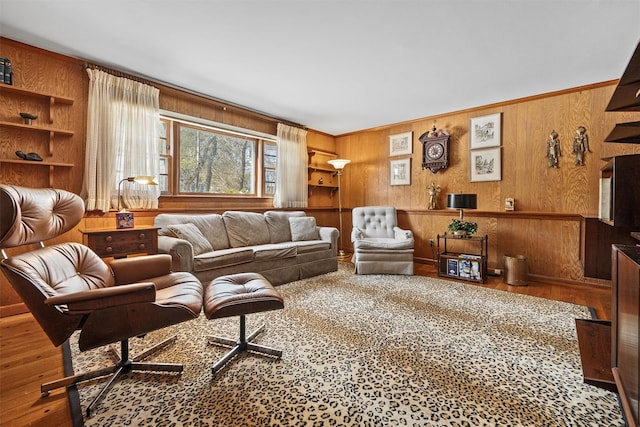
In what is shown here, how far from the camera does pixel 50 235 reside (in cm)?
164

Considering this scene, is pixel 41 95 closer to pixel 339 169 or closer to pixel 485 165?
pixel 339 169

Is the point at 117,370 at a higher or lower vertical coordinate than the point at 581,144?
lower

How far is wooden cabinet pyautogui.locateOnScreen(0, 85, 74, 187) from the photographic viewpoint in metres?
2.47

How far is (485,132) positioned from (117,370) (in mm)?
4786

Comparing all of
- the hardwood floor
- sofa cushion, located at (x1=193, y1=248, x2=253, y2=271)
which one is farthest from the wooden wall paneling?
sofa cushion, located at (x1=193, y1=248, x2=253, y2=271)

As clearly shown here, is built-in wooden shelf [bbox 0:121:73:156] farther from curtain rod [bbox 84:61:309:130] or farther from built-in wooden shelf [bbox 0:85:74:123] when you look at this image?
curtain rod [bbox 84:61:309:130]

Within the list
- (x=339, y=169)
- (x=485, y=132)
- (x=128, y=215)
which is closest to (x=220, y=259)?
(x=128, y=215)

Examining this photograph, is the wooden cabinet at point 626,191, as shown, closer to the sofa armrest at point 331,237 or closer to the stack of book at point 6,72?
the sofa armrest at point 331,237

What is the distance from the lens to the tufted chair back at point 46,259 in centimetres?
133

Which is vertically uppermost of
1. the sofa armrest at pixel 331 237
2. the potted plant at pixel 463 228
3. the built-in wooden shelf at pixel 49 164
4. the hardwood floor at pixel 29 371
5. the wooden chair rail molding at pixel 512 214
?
the built-in wooden shelf at pixel 49 164

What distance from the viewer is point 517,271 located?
11.6 feet

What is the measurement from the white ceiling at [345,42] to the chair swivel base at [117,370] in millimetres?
2373

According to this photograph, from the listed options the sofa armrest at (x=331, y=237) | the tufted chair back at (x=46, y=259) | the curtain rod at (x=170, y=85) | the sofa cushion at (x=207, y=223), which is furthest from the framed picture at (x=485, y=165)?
the tufted chair back at (x=46, y=259)

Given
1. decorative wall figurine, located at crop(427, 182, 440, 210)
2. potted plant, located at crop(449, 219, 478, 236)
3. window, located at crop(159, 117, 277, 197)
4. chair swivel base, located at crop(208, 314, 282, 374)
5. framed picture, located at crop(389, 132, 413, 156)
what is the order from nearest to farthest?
1. chair swivel base, located at crop(208, 314, 282, 374)
2. window, located at crop(159, 117, 277, 197)
3. potted plant, located at crop(449, 219, 478, 236)
4. decorative wall figurine, located at crop(427, 182, 440, 210)
5. framed picture, located at crop(389, 132, 413, 156)
